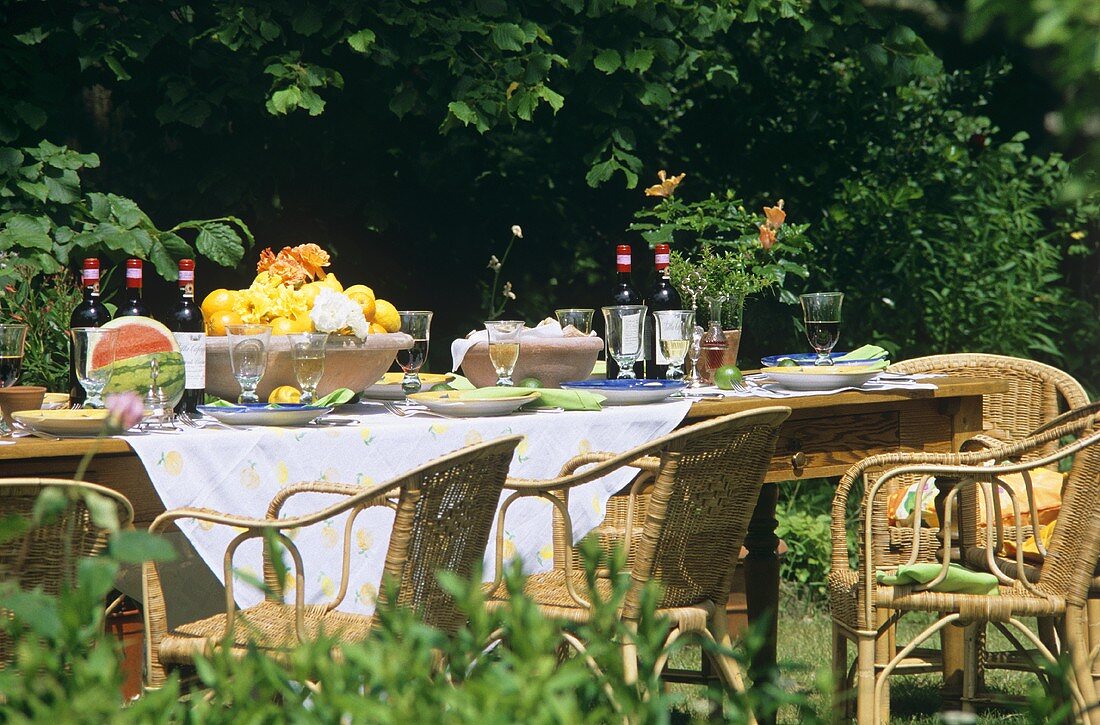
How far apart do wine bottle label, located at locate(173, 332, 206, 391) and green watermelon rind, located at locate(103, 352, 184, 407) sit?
108 mm

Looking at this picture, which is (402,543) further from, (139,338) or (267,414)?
(139,338)

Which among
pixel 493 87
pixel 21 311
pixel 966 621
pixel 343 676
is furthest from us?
pixel 493 87

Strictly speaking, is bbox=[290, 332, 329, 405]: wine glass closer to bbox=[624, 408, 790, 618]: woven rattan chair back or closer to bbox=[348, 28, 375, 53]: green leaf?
bbox=[624, 408, 790, 618]: woven rattan chair back

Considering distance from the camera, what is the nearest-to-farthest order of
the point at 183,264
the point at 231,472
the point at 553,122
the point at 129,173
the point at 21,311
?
1. the point at 231,472
2. the point at 183,264
3. the point at 21,311
4. the point at 129,173
5. the point at 553,122

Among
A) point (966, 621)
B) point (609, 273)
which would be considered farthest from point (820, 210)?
point (966, 621)

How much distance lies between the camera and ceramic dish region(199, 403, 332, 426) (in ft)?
8.92

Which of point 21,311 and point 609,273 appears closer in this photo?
point 21,311

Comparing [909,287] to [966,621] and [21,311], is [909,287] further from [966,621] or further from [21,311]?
[21,311]

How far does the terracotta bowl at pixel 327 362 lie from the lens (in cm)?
305

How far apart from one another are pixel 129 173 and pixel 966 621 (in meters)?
3.72

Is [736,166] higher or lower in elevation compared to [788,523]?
higher

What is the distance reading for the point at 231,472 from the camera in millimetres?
2553

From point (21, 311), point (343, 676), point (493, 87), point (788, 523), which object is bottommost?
point (788, 523)

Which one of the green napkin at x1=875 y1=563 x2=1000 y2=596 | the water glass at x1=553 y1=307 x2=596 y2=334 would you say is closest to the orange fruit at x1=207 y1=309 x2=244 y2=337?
the water glass at x1=553 y1=307 x2=596 y2=334
